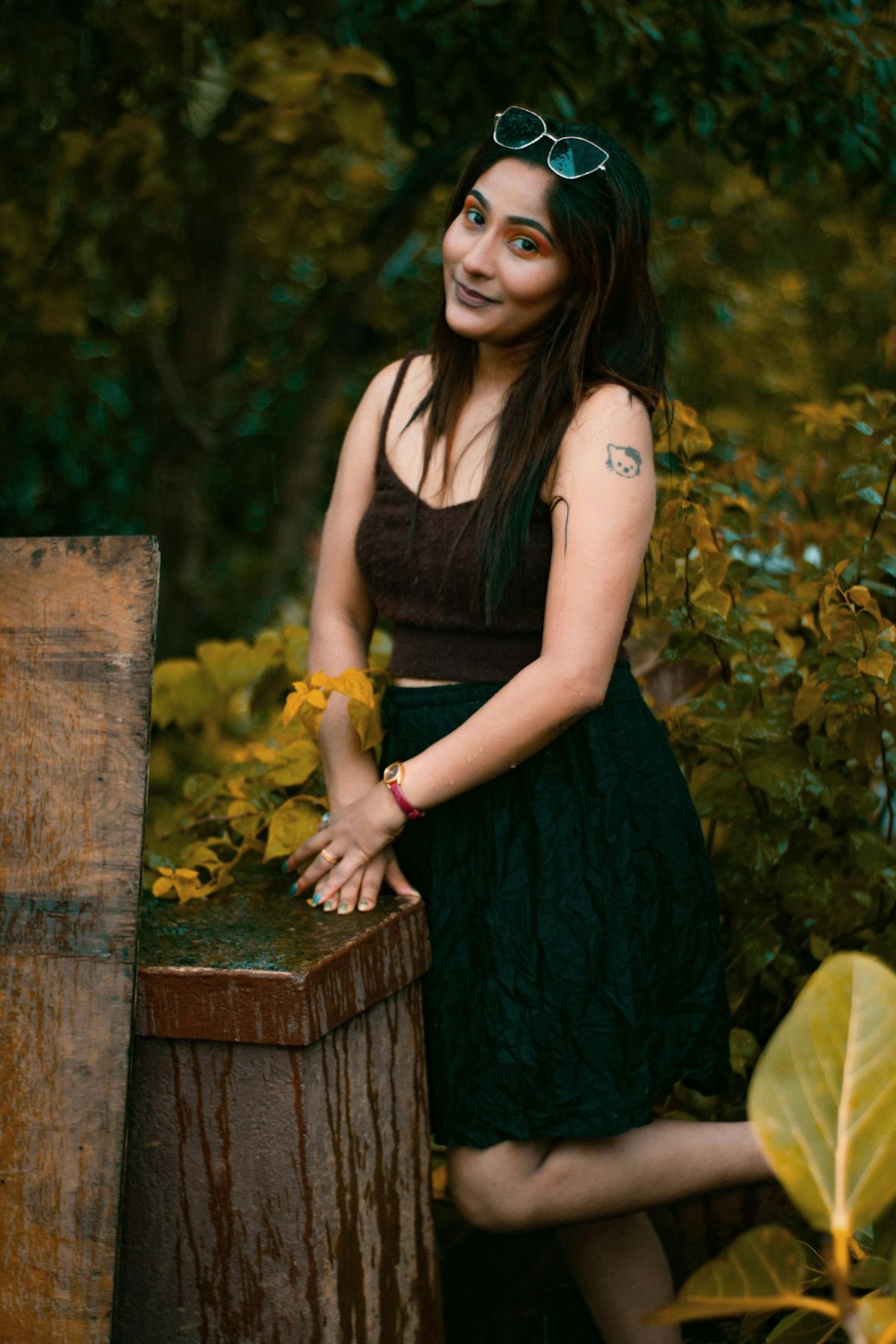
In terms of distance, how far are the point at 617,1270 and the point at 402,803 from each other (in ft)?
2.62

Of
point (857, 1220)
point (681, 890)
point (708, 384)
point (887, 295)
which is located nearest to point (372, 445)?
point (681, 890)

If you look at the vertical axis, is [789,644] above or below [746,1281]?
above

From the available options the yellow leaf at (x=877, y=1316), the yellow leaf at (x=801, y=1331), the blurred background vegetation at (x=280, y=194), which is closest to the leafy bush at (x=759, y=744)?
the blurred background vegetation at (x=280, y=194)

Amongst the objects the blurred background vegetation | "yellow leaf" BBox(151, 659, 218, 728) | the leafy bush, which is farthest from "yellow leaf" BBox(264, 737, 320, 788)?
the blurred background vegetation

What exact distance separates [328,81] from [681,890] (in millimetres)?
2042

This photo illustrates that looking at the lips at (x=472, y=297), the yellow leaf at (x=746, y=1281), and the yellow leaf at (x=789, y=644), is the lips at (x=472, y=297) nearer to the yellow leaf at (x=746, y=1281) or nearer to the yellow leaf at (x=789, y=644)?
the yellow leaf at (x=789, y=644)

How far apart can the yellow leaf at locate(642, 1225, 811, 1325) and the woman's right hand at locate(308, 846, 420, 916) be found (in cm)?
96

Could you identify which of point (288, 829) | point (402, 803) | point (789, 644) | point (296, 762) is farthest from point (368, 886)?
point (789, 644)

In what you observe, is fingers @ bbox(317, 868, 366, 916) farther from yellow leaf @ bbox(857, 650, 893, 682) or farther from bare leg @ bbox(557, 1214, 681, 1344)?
yellow leaf @ bbox(857, 650, 893, 682)

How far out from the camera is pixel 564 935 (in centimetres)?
181

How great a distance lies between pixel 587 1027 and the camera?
1.80m

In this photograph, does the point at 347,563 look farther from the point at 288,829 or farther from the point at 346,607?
the point at 288,829

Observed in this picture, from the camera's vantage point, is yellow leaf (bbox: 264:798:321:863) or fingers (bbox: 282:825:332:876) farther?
yellow leaf (bbox: 264:798:321:863)

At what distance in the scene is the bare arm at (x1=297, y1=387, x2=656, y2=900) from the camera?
68.6 inches
